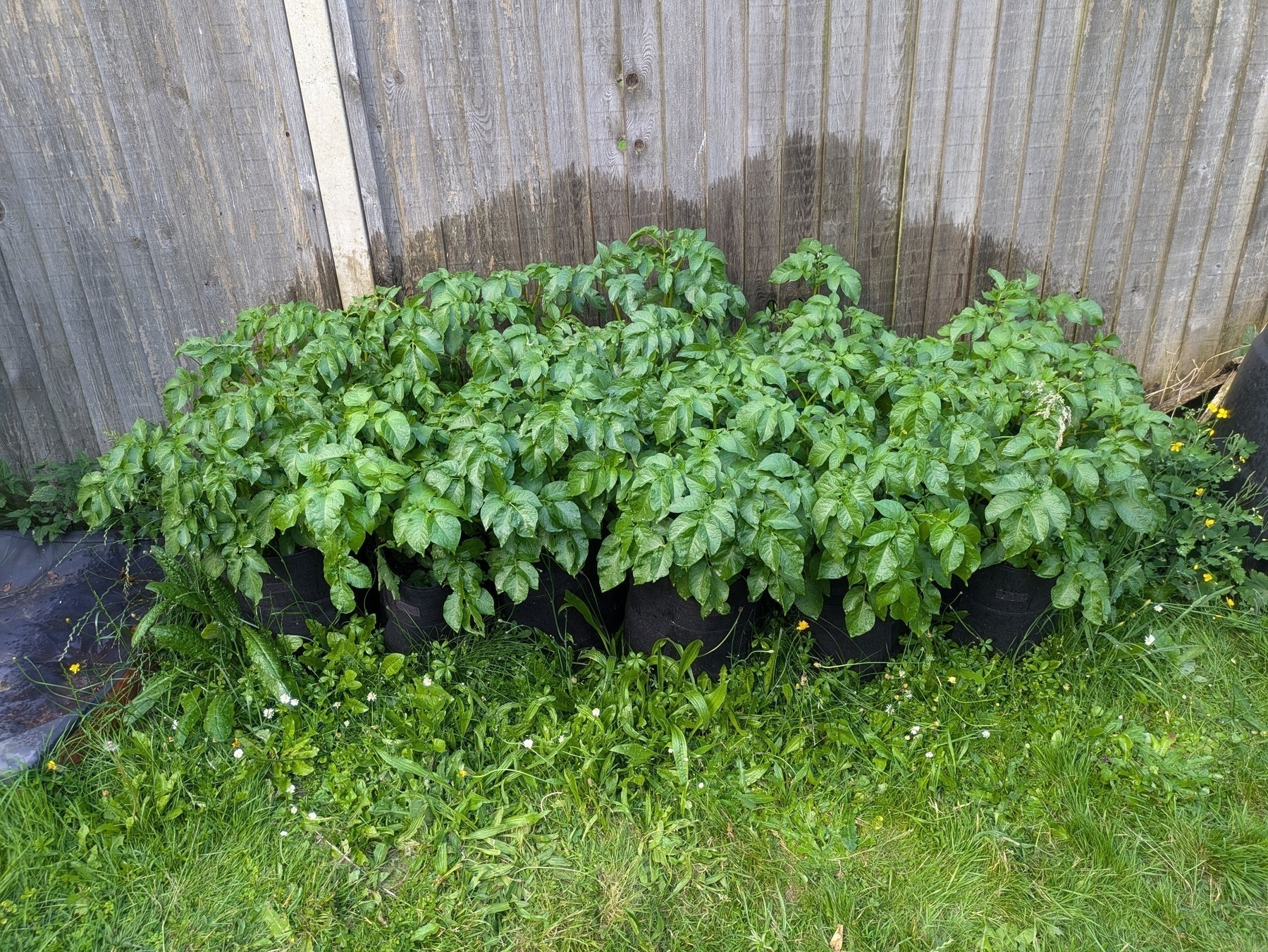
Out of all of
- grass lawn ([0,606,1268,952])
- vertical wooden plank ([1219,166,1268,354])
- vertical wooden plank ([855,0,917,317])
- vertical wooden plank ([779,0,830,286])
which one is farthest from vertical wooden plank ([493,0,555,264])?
vertical wooden plank ([1219,166,1268,354])

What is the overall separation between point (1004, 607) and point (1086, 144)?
1790 millimetres

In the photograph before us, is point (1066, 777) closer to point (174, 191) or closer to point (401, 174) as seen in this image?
point (401, 174)

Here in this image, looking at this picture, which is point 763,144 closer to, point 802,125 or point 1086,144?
point 802,125

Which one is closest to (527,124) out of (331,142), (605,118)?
(605,118)

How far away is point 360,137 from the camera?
2.98 meters

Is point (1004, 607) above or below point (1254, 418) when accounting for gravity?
below

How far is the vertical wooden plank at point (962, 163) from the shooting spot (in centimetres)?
302

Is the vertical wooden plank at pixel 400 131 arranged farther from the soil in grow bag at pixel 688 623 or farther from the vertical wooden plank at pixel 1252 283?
the vertical wooden plank at pixel 1252 283

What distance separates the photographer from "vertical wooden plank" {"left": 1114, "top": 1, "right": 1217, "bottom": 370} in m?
3.09

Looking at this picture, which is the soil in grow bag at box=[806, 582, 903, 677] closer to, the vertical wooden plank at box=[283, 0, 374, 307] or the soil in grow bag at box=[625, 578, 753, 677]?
the soil in grow bag at box=[625, 578, 753, 677]

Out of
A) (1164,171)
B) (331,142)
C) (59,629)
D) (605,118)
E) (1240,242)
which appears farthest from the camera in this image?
(1240,242)

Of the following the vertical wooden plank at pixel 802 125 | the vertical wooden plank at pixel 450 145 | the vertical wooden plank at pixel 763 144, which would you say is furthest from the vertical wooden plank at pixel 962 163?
the vertical wooden plank at pixel 450 145

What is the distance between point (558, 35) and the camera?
9.66ft

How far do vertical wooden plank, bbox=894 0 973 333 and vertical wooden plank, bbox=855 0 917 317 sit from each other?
1.1 inches
